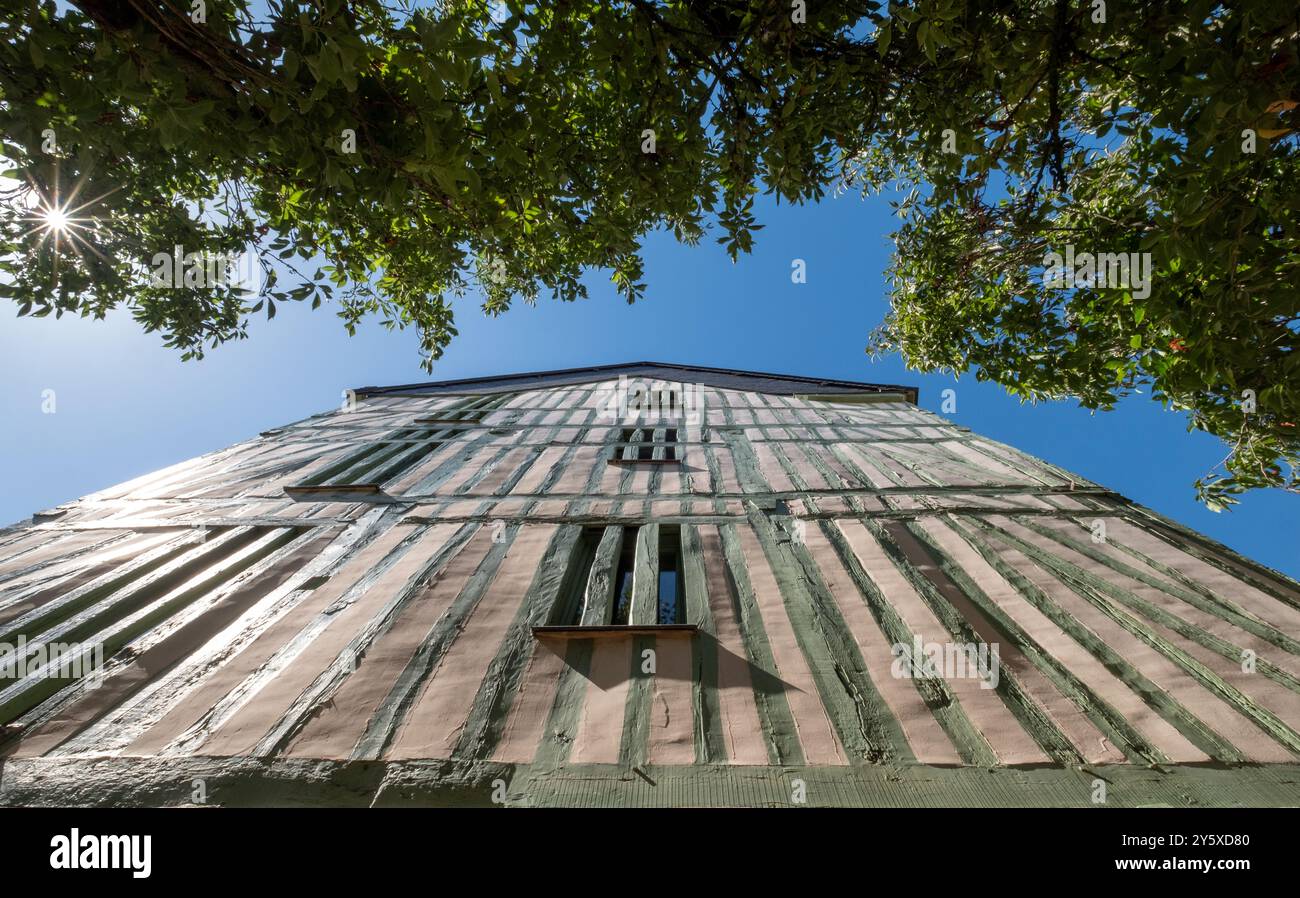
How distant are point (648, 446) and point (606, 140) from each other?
191 inches

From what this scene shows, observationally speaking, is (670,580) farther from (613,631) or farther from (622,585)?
(613,631)

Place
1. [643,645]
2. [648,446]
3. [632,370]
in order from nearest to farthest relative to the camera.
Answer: [643,645]
[648,446]
[632,370]

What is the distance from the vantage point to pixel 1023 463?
304 inches

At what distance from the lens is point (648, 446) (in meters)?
8.98

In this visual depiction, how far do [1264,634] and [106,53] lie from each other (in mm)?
8854

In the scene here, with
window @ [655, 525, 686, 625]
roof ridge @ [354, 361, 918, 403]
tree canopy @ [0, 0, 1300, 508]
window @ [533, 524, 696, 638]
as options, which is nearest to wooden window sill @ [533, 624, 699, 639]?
window @ [533, 524, 696, 638]

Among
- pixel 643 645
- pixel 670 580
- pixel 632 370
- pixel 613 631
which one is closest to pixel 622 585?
pixel 670 580

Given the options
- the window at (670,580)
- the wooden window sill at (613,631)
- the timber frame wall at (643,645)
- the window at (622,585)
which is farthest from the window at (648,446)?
the wooden window sill at (613,631)

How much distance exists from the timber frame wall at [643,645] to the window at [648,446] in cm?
105

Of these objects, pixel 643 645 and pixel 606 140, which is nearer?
pixel 643 645

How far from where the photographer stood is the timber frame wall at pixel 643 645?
295cm

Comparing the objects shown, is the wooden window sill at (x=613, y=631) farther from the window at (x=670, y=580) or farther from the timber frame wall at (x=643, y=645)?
the window at (x=670, y=580)

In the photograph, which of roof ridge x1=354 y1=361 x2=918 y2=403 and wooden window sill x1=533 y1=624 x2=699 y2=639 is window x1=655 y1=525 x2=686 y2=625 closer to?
wooden window sill x1=533 y1=624 x2=699 y2=639
